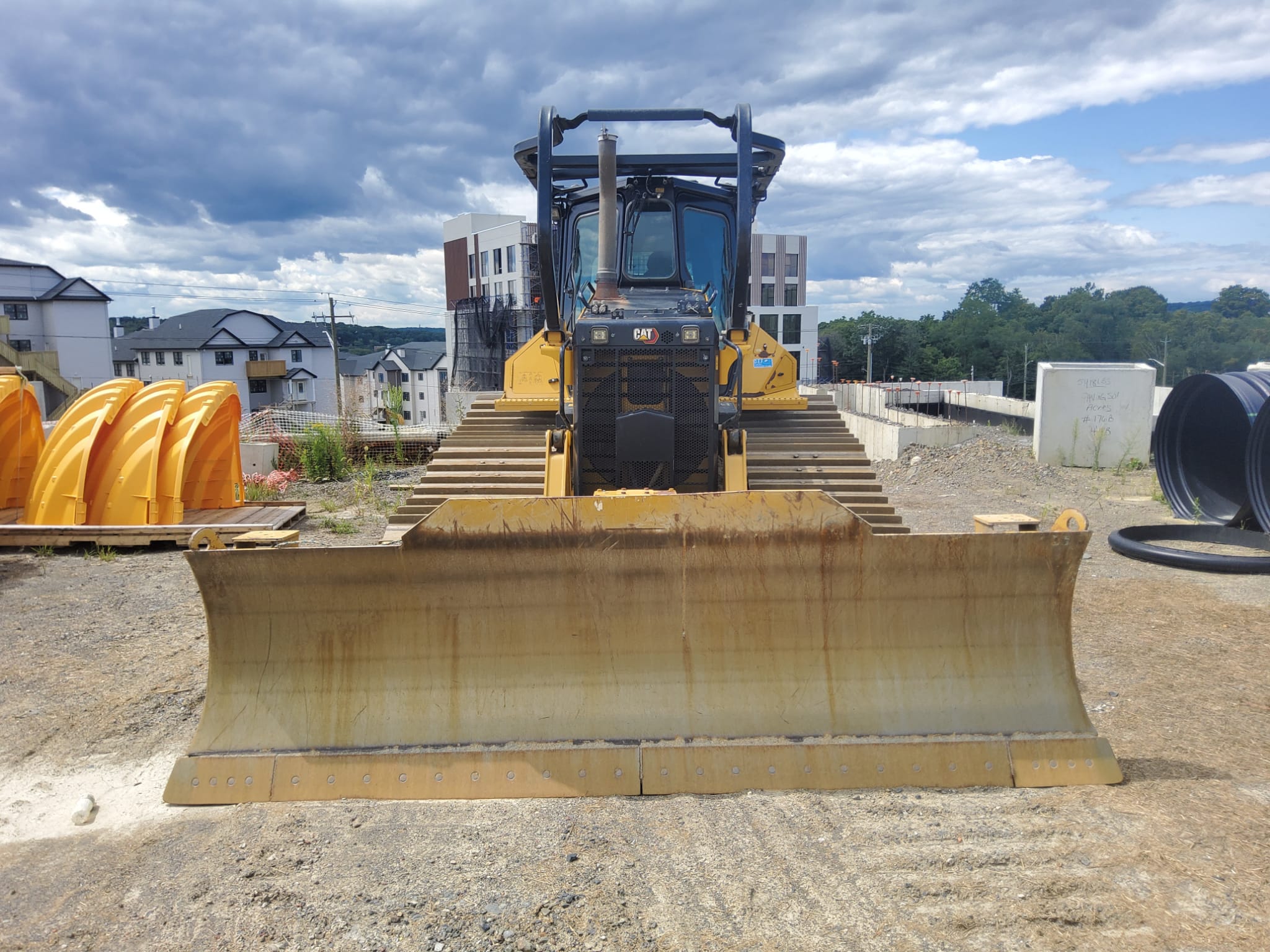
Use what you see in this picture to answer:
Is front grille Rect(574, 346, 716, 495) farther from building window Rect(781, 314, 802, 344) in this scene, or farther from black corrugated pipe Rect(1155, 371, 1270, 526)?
building window Rect(781, 314, 802, 344)

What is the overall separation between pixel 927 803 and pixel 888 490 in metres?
13.0

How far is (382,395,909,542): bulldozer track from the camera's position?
5.75m

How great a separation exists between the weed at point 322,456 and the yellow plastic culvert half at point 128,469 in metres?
5.29

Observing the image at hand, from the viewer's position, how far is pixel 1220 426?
12.2 m

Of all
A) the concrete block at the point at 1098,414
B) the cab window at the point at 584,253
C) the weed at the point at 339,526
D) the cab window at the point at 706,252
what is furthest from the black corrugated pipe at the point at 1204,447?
the weed at the point at 339,526

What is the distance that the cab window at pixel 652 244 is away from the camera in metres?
6.09

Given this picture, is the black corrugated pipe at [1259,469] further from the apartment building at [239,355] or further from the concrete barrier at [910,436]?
the apartment building at [239,355]

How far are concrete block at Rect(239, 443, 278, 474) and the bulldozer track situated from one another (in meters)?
9.99

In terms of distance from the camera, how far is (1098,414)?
16141 millimetres

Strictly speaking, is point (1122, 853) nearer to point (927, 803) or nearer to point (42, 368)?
point (927, 803)

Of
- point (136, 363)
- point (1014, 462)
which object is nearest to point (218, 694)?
point (1014, 462)

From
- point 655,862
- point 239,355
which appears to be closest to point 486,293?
point 239,355

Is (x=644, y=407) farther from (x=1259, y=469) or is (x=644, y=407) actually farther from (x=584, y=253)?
(x=1259, y=469)

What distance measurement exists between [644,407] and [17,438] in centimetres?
970
